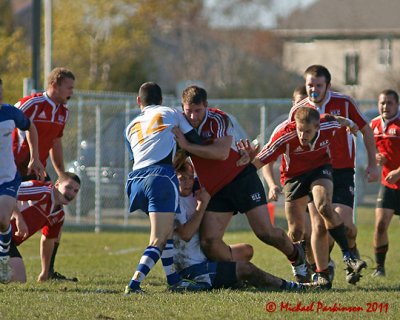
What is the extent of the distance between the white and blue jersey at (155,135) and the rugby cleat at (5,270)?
156 centimetres

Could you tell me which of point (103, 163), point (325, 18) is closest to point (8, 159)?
point (103, 163)

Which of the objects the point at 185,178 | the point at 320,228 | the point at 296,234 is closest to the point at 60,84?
the point at 185,178

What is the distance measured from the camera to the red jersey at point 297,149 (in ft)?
32.4

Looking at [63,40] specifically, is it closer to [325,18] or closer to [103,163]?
[103,163]

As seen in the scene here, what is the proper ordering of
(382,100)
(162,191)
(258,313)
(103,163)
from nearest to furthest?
1. (258,313)
2. (162,191)
3. (382,100)
4. (103,163)

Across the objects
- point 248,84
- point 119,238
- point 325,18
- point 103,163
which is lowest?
point 119,238

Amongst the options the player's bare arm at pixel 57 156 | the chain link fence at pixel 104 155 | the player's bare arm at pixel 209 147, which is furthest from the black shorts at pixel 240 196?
the chain link fence at pixel 104 155

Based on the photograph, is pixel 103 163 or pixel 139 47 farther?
pixel 139 47

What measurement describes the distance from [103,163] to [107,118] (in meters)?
0.97

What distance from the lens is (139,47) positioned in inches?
1341

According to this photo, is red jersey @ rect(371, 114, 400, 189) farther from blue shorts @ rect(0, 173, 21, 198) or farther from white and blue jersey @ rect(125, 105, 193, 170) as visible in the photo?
blue shorts @ rect(0, 173, 21, 198)

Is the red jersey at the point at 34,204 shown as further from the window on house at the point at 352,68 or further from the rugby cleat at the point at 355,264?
the window on house at the point at 352,68

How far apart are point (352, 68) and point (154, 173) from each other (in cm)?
4396

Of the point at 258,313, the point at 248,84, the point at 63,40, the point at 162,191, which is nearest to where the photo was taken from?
the point at 258,313
